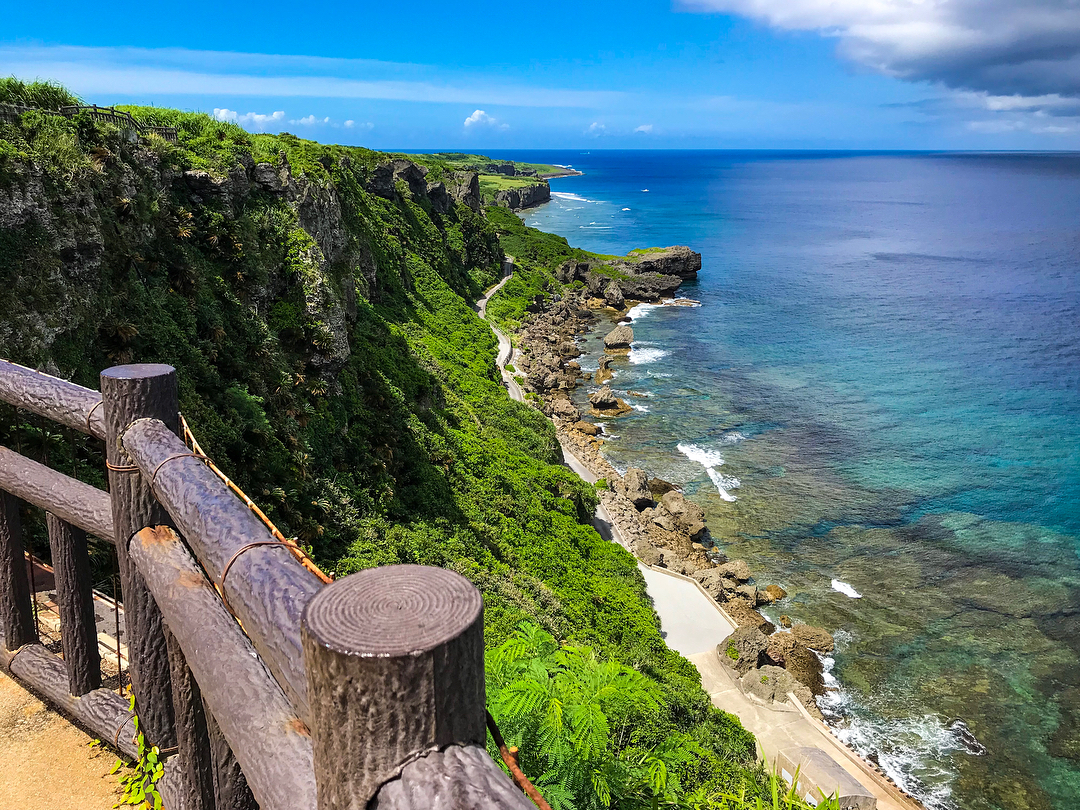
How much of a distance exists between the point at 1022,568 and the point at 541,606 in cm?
2670

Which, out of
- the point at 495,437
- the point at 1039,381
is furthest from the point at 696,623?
the point at 1039,381

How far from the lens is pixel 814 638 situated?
29.3 m

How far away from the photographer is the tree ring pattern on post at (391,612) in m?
1.41

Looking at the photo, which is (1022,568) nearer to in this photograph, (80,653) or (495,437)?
(495,437)

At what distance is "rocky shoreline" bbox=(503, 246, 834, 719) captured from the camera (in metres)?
26.4

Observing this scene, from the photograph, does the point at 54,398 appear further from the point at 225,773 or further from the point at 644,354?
the point at 644,354

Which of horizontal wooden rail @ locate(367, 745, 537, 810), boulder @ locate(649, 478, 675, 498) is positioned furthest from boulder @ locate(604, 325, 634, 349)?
horizontal wooden rail @ locate(367, 745, 537, 810)

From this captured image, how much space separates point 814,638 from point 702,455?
59.7 ft

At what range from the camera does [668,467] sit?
4456 centimetres

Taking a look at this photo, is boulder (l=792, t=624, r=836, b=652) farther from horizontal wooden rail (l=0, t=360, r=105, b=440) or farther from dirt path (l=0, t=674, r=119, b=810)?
horizontal wooden rail (l=0, t=360, r=105, b=440)

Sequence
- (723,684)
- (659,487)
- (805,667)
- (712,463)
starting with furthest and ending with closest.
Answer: (712,463) → (659,487) → (805,667) → (723,684)

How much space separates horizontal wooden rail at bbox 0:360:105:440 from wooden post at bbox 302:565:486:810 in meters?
2.97

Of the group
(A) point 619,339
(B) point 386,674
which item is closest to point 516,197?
(A) point 619,339

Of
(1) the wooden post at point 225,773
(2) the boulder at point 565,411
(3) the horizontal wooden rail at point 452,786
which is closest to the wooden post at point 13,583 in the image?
Answer: (1) the wooden post at point 225,773
